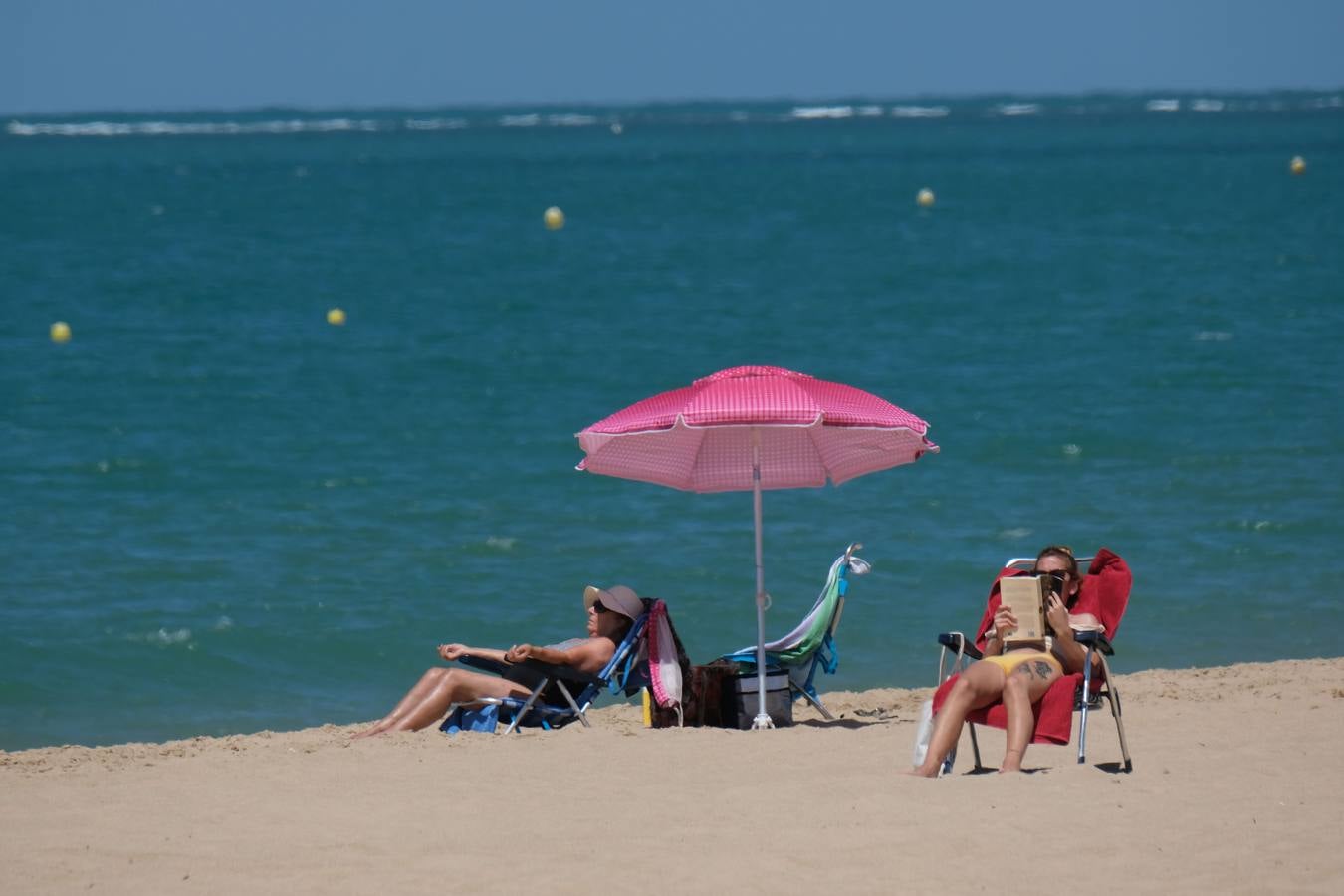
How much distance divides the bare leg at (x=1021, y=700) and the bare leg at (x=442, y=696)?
2121mm

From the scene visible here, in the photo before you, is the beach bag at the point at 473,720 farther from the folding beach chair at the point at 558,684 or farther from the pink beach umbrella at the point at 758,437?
the pink beach umbrella at the point at 758,437

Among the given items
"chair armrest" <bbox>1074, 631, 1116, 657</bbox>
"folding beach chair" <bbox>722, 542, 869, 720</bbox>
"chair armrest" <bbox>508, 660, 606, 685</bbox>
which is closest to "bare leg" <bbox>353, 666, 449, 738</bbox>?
"chair armrest" <bbox>508, 660, 606, 685</bbox>

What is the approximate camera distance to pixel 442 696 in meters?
7.68

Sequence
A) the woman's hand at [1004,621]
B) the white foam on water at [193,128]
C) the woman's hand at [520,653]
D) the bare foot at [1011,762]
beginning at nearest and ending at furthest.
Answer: the bare foot at [1011,762] → the woman's hand at [1004,621] → the woman's hand at [520,653] → the white foam on water at [193,128]

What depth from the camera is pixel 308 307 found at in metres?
27.7

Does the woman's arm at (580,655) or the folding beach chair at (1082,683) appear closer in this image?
the folding beach chair at (1082,683)

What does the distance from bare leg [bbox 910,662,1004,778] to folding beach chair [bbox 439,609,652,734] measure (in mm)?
1536

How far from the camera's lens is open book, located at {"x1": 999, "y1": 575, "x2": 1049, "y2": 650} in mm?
6645

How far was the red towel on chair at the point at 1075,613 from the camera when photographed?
6.49m

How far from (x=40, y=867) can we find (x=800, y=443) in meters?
3.80

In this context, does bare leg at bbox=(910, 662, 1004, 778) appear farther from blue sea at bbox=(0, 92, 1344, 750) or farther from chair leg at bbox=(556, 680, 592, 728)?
blue sea at bbox=(0, 92, 1344, 750)

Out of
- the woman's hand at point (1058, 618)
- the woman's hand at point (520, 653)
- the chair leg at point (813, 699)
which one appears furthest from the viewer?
the chair leg at point (813, 699)

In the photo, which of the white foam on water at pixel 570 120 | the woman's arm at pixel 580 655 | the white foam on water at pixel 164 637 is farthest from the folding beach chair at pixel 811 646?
the white foam on water at pixel 570 120

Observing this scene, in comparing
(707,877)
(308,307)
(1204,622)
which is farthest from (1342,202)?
(707,877)
